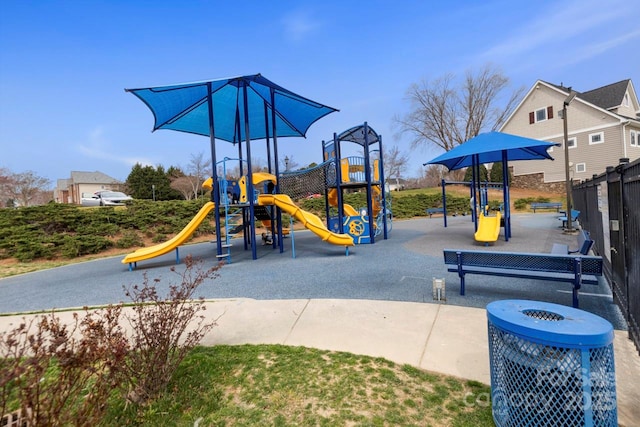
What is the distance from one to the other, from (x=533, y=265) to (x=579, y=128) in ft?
99.1

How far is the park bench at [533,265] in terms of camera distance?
13.9 feet

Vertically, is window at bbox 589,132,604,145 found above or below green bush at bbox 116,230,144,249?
above

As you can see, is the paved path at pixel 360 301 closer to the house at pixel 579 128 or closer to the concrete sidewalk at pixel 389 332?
the concrete sidewalk at pixel 389 332

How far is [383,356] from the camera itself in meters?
3.27

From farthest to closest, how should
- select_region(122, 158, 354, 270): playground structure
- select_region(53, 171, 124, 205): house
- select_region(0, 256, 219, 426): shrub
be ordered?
select_region(53, 171, 124, 205): house → select_region(122, 158, 354, 270): playground structure → select_region(0, 256, 219, 426): shrub

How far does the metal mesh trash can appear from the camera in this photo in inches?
75.5

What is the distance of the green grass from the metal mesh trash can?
38cm

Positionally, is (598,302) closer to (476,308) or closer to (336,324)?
(476,308)

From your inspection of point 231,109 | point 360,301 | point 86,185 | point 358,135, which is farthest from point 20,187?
point 360,301

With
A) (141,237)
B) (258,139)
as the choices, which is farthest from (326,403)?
(141,237)

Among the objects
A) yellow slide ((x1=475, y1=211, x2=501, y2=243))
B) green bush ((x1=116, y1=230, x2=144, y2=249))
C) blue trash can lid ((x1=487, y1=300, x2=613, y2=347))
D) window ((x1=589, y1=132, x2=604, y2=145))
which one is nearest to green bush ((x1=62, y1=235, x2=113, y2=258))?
green bush ((x1=116, y1=230, x2=144, y2=249))

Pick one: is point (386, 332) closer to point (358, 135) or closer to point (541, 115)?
point (358, 135)

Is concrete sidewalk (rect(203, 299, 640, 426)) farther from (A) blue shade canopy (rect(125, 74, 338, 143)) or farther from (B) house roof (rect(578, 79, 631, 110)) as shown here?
(B) house roof (rect(578, 79, 631, 110))

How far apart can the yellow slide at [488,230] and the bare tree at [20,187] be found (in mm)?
44799
